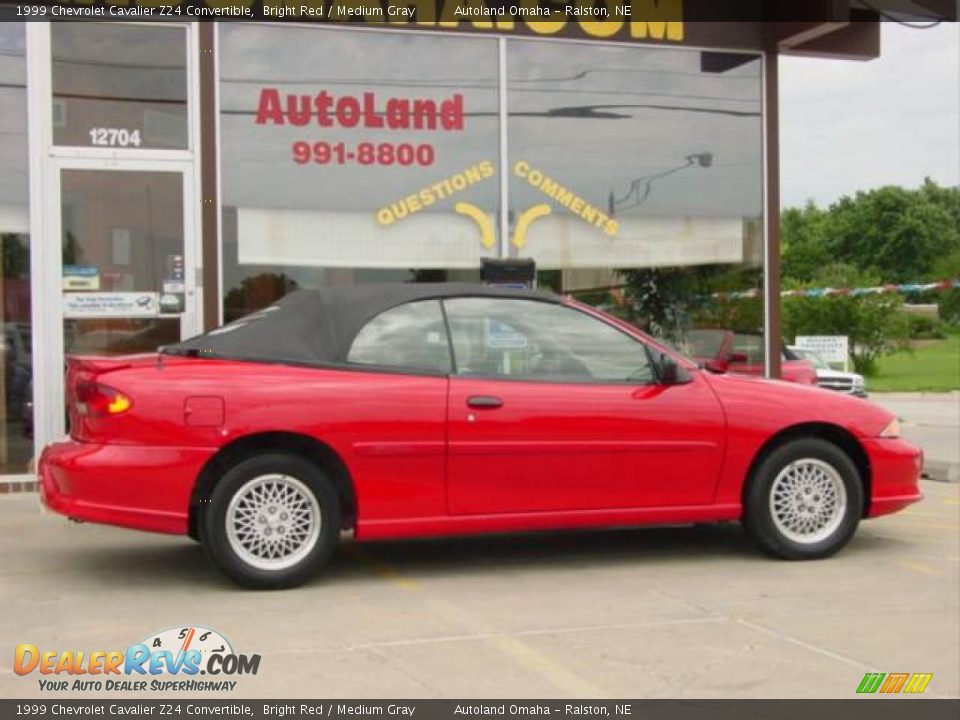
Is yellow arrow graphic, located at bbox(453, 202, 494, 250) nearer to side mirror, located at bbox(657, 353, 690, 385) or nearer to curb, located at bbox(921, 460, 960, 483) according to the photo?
side mirror, located at bbox(657, 353, 690, 385)

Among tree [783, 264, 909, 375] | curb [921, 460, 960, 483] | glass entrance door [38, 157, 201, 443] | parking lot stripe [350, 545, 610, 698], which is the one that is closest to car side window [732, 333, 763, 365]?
curb [921, 460, 960, 483]

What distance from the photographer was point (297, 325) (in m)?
6.05

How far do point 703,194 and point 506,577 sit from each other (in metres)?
5.37

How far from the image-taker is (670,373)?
624 cm

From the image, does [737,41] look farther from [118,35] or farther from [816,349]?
[816,349]

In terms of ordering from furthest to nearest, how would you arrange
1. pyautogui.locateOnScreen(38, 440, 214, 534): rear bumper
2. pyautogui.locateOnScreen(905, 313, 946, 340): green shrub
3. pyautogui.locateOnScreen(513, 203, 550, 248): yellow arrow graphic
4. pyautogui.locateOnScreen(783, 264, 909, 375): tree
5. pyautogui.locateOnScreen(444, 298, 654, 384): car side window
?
pyautogui.locateOnScreen(905, 313, 946, 340): green shrub, pyautogui.locateOnScreen(783, 264, 909, 375): tree, pyautogui.locateOnScreen(513, 203, 550, 248): yellow arrow graphic, pyautogui.locateOnScreen(444, 298, 654, 384): car side window, pyautogui.locateOnScreen(38, 440, 214, 534): rear bumper

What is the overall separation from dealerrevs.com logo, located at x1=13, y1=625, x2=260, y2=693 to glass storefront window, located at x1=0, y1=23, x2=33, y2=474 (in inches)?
166

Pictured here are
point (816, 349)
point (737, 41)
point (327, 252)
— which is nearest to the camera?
point (327, 252)

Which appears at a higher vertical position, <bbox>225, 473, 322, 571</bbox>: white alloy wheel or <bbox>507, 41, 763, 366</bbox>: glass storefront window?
<bbox>507, 41, 763, 366</bbox>: glass storefront window

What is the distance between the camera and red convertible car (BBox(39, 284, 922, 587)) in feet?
18.3

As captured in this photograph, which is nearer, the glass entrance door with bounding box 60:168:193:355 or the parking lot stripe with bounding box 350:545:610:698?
the parking lot stripe with bounding box 350:545:610:698

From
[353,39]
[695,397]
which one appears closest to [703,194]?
[353,39]

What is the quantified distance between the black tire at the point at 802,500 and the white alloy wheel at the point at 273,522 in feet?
8.02
